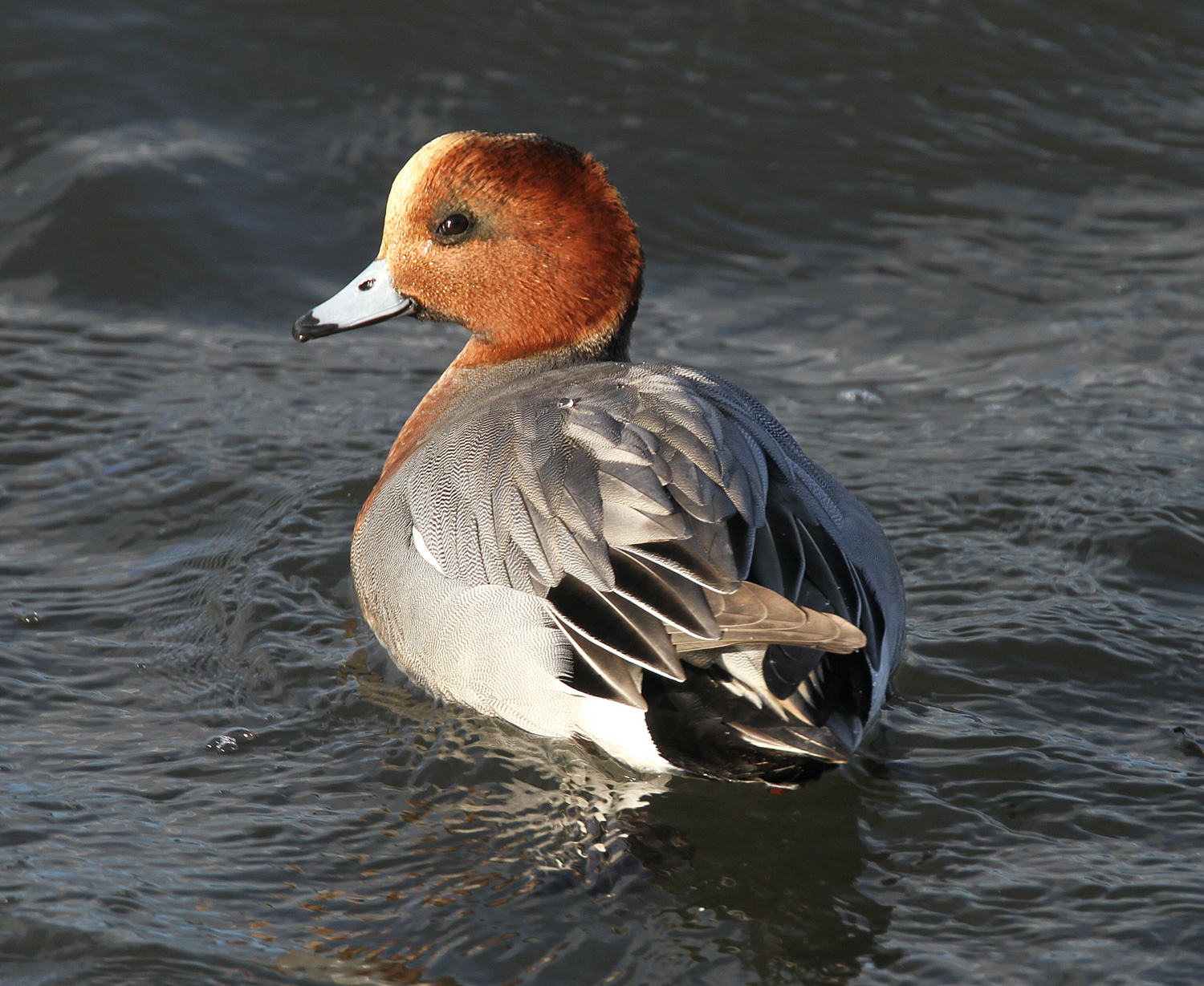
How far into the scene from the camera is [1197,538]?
509 cm

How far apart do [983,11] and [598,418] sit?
592cm

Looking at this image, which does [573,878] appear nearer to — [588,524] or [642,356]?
[588,524]

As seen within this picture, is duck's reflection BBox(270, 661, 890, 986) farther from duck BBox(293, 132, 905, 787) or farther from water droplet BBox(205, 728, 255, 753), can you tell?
water droplet BBox(205, 728, 255, 753)

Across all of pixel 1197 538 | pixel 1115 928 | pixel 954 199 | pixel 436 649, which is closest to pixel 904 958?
pixel 1115 928

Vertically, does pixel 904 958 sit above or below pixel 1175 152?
below

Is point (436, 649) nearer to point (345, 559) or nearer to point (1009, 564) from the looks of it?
point (345, 559)

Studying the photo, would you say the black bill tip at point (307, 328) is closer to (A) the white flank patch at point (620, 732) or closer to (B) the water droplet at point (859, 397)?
(A) the white flank patch at point (620, 732)

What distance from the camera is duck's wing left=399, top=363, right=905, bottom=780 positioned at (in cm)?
342

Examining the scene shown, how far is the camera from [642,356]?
6.67 metres

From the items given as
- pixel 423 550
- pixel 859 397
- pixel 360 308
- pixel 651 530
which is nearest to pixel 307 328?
pixel 360 308

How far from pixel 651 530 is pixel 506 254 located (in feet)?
5.37

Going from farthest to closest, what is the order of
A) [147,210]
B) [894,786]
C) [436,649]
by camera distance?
[147,210], [436,649], [894,786]

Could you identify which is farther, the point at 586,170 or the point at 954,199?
the point at 954,199

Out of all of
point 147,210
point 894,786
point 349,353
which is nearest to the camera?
point 894,786
